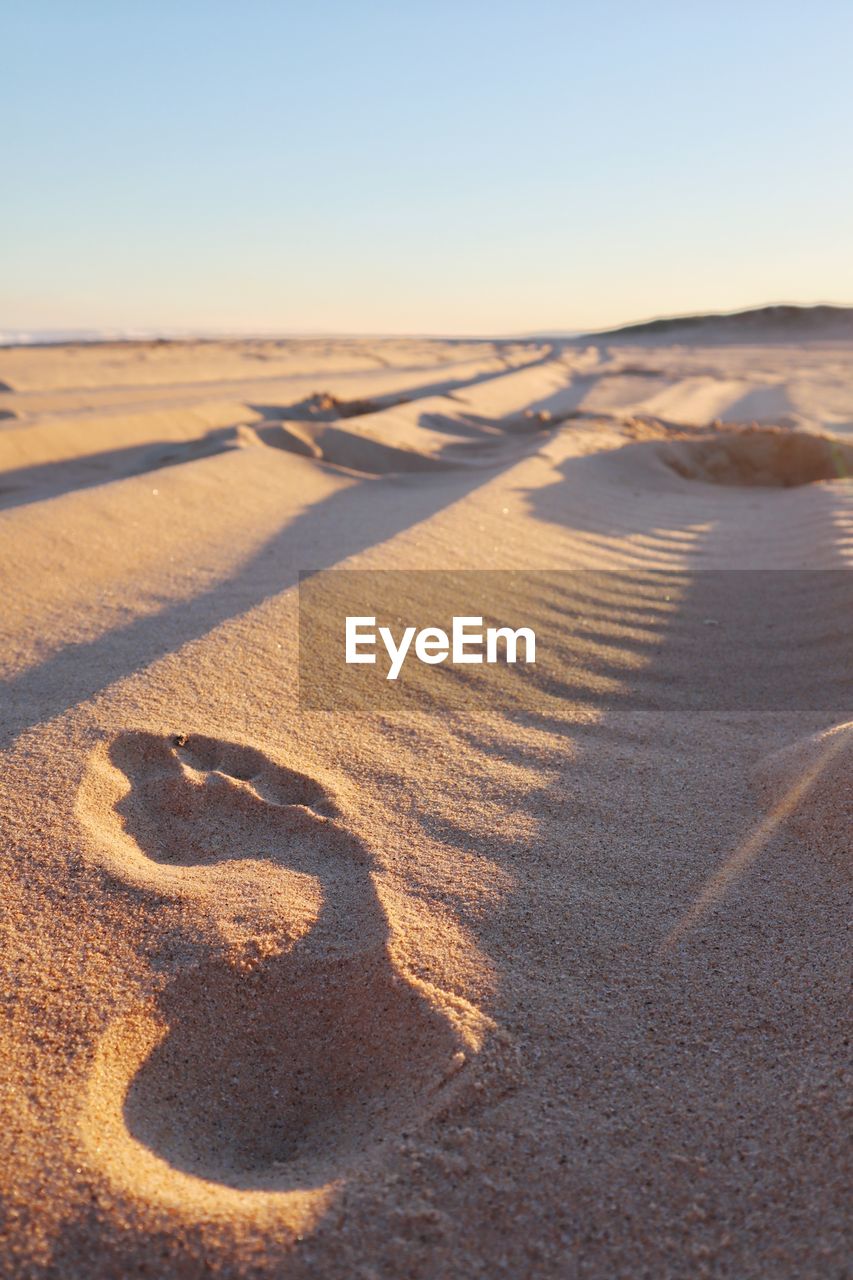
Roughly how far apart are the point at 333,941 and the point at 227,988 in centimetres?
16

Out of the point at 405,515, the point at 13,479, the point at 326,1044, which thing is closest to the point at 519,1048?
the point at 326,1044

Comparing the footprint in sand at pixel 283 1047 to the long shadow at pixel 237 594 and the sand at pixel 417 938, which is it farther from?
the long shadow at pixel 237 594

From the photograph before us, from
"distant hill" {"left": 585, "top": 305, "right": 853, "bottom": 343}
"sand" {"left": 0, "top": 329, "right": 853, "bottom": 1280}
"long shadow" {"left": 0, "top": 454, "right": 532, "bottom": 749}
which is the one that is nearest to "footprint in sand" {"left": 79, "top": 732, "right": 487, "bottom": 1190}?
"sand" {"left": 0, "top": 329, "right": 853, "bottom": 1280}

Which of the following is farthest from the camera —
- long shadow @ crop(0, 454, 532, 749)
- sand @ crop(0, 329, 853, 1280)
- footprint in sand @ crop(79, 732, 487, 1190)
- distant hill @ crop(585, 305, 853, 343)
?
distant hill @ crop(585, 305, 853, 343)

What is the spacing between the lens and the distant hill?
3619 cm

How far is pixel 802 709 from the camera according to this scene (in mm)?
2490

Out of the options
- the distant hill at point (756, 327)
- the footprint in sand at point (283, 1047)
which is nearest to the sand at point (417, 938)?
the footprint in sand at point (283, 1047)

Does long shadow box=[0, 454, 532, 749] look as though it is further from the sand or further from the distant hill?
the distant hill

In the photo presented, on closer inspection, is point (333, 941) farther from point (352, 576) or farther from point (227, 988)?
point (352, 576)

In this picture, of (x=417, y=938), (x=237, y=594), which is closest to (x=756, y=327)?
(x=237, y=594)

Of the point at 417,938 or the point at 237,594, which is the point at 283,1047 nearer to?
the point at 417,938

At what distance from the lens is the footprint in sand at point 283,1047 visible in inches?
45.1

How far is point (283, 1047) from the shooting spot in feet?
4.24

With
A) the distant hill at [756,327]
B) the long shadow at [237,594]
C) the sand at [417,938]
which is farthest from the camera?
the distant hill at [756,327]
